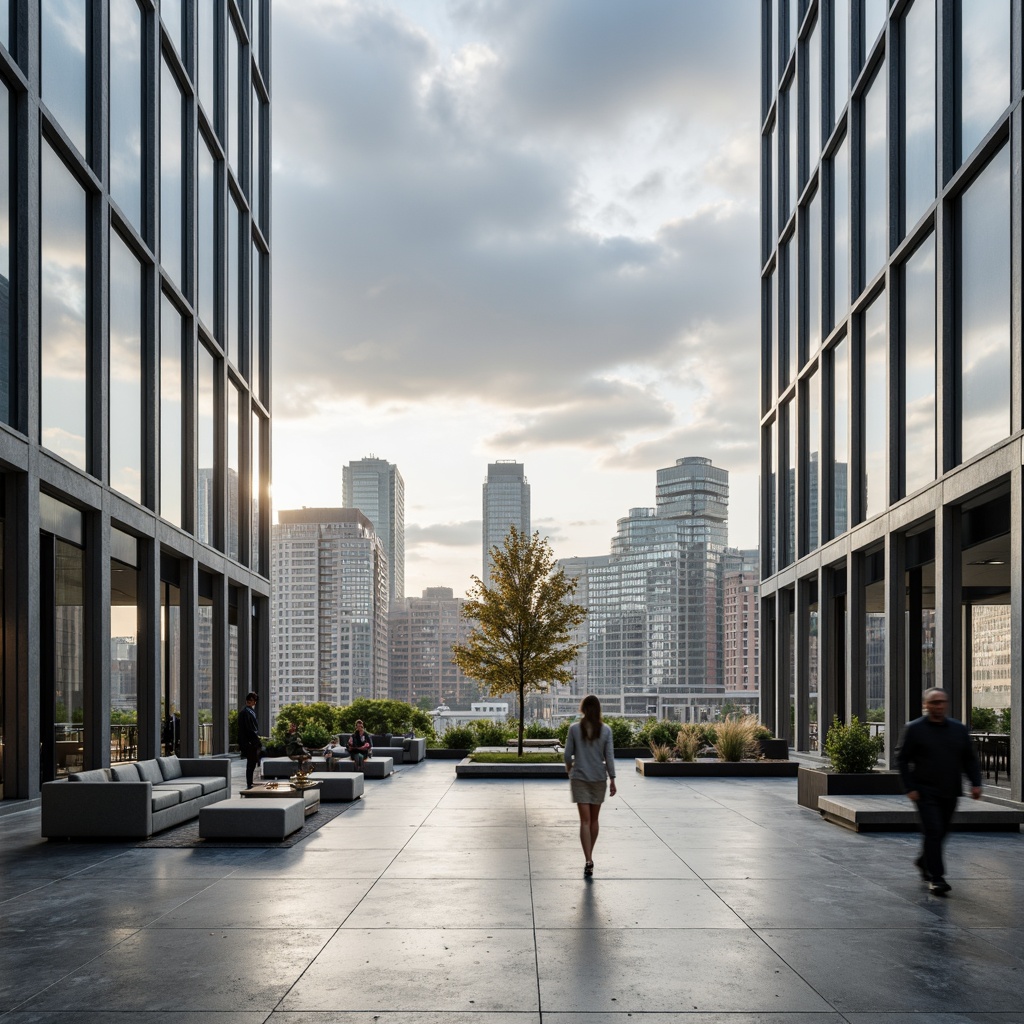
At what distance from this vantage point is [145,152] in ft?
76.9

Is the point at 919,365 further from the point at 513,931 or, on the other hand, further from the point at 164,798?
the point at 513,931

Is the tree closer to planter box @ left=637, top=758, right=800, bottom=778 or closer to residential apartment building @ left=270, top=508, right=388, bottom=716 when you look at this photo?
planter box @ left=637, top=758, right=800, bottom=778

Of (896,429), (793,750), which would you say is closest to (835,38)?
(896,429)

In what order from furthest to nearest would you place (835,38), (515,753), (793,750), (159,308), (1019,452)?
(793,750) → (835,38) → (515,753) → (159,308) → (1019,452)

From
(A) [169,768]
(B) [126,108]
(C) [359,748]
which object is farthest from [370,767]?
(B) [126,108]

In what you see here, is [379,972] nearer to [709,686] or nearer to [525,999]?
[525,999]

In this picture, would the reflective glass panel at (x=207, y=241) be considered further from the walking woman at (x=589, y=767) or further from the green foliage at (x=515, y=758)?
the walking woman at (x=589, y=767)

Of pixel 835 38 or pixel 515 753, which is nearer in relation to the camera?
pixel 515 753

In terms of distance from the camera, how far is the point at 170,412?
2538 centimetres

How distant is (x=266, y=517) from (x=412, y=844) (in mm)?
25755

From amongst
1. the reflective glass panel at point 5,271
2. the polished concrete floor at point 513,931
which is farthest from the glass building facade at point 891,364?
the reflective glass panel at point 5,271

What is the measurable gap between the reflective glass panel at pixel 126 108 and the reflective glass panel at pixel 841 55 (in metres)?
16.7

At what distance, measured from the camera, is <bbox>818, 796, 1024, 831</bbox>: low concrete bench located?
12.9 metres

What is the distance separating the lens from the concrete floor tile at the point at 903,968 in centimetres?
610
